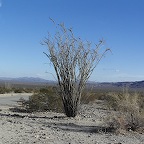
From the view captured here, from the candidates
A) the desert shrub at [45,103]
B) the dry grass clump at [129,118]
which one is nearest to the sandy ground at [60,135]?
the dry grass clump at [129,118]

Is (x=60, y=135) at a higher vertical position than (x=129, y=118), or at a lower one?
lower

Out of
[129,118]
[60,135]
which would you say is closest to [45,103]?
[129,118]

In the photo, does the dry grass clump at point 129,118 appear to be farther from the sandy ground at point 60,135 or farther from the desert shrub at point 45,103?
the desert shrub at point 45,103

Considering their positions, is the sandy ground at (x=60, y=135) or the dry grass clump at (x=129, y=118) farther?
the dry grass clump at (x=129, y=118)

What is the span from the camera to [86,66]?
18.4m

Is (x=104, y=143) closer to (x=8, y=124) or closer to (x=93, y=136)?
(x=93, y=136)

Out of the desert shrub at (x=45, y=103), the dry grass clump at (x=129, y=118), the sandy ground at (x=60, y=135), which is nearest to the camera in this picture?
the sandy ground at (x=60, y=135)

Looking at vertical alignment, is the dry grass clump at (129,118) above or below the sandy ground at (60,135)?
above

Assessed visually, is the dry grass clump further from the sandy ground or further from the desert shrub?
the desert shrub

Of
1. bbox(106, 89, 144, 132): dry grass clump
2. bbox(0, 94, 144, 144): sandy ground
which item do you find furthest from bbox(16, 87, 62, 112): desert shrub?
bbox(106, 89, 144, 132): dry grass clump

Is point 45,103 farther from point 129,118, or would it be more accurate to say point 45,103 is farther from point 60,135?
point 60,135

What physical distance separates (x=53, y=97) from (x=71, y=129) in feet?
35.0

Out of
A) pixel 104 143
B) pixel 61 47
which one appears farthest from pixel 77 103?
pixel 104 143

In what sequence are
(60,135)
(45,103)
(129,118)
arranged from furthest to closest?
(45,103) → (129,118) → (60,135)
